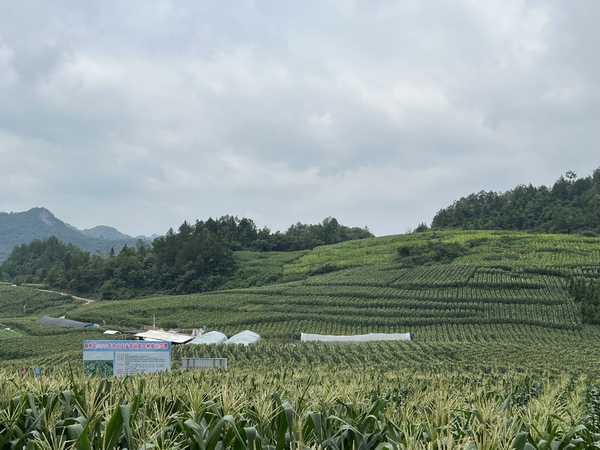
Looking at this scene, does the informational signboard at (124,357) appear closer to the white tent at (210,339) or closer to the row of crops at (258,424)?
the row of crops at (258,424)

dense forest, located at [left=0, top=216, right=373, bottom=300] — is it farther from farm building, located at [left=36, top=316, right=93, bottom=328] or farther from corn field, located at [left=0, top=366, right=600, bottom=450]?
corn field, located at [left=0, top=366, right=600, bottom=450]

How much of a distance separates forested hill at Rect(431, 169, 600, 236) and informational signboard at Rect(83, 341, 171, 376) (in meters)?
87.5

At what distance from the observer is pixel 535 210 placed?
10394cm

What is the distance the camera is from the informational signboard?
1741cm

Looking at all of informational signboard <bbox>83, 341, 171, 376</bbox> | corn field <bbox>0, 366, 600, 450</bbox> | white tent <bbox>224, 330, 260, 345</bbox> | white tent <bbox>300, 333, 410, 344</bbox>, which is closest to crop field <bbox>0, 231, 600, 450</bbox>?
corn field <bbox>0, 366, 600, 450</bbox>

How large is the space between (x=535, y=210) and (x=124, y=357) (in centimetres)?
10331

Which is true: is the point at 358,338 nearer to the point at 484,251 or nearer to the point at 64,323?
the point at 64,323

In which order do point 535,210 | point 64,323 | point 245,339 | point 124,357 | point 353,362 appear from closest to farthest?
point 124,357
point 353,362
point 245,339
point 64,323
point 535,210

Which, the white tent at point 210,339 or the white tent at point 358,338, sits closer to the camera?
the white tent at point 210,339

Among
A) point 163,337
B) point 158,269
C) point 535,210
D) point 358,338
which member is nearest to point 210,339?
point 163,337

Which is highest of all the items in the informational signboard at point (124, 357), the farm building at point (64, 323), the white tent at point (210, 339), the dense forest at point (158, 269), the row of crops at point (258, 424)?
the dense forest at point (158, 269)

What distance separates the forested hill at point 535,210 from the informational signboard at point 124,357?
3444 inches

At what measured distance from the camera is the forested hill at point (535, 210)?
9194 centimetres

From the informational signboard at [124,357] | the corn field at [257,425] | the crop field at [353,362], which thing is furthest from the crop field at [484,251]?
the corn field at [257,425]
